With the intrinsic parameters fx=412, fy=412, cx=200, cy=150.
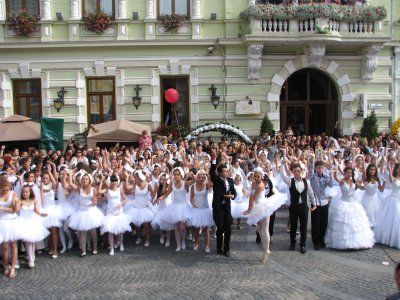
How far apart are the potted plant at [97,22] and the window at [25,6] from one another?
239 cm

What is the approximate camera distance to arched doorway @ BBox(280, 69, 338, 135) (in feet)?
62.7

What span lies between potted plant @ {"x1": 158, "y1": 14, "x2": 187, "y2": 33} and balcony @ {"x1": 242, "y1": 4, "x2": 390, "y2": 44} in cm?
277

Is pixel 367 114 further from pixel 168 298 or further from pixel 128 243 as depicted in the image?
pixel 168 298

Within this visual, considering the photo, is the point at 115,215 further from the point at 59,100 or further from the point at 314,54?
the point at 314,54

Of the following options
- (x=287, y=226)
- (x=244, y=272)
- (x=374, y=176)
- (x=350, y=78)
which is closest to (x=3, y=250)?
(x=244, y=272)

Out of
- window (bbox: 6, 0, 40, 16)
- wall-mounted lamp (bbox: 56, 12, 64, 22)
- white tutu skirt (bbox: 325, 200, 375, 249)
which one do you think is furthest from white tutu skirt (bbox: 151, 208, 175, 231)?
window (bbox: 6, 0, 40, 16)

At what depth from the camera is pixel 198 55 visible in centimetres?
1827

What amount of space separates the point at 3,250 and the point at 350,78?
52.5ft

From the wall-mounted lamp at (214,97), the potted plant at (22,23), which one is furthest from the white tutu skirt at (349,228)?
the potted plant at (22,23)

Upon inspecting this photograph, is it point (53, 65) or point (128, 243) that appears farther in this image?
point (53, 65)

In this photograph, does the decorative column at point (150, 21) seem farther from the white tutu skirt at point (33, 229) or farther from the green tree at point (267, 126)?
the white tutu skirt at point (33, 229)

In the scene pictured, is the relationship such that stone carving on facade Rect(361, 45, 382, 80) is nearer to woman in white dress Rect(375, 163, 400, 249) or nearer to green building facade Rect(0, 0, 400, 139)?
green building facade Rect(0, 0, 400, 139)

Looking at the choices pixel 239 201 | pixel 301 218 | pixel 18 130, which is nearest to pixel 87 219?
pixel 239 201

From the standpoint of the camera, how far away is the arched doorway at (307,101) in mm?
19109
